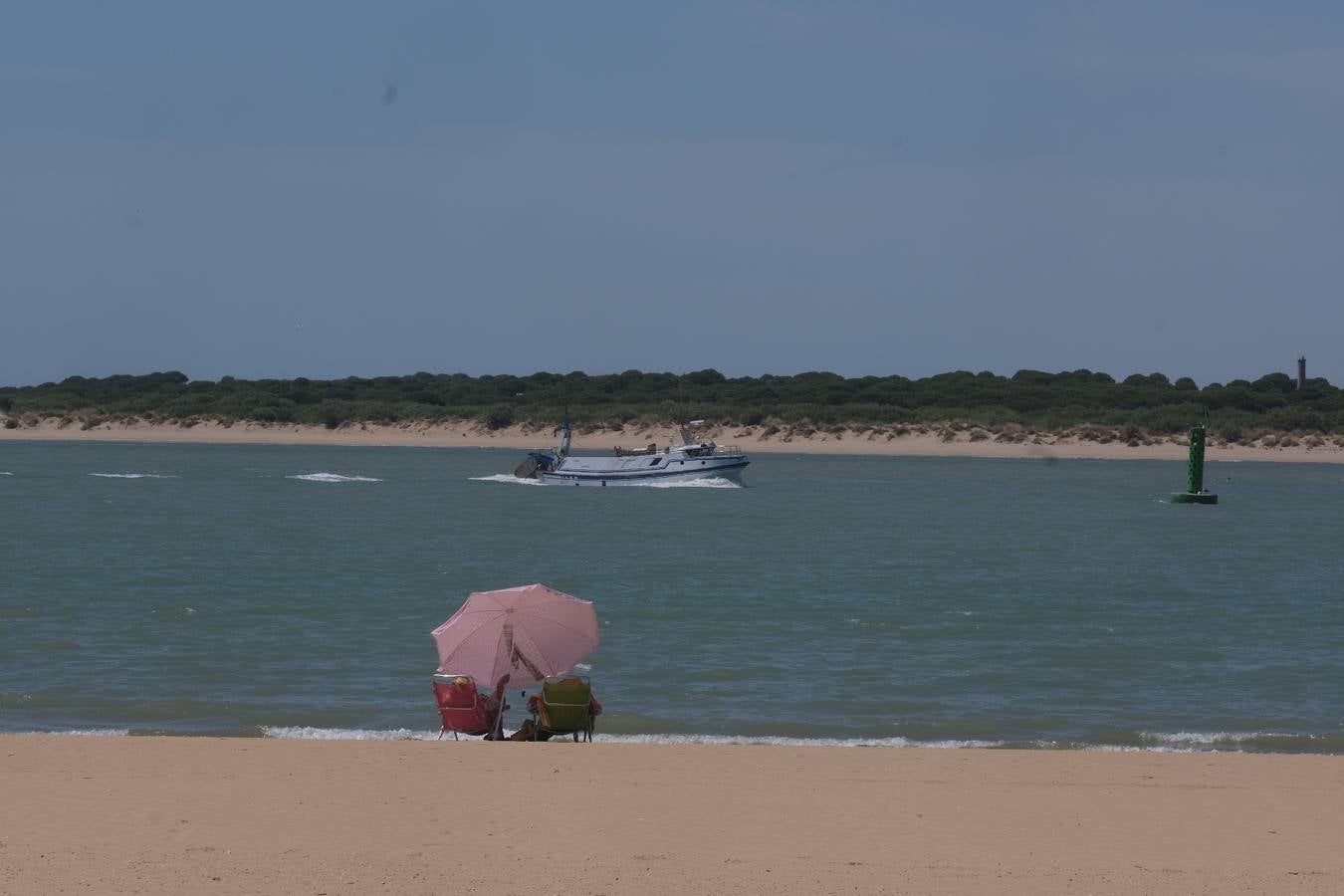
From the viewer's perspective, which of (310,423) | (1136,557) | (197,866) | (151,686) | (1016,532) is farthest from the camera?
(310,423)

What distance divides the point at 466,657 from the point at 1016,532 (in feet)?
117

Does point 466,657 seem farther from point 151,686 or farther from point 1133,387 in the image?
point 1133,387

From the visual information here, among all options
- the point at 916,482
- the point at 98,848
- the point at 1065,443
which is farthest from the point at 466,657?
the point at 1065,443

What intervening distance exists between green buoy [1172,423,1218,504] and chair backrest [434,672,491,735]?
5156 cm

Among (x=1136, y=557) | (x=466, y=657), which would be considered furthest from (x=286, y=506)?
(x=466, y=657)

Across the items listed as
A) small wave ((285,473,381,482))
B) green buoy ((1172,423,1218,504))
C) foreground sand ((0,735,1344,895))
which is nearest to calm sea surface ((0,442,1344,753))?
green buoy ((1172,423,1218,504))

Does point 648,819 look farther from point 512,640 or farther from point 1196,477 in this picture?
point 1196,477

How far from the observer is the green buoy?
209ft

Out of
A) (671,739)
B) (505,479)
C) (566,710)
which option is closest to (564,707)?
(566,710)

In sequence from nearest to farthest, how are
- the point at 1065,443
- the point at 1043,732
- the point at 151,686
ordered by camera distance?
the point at 1043,732 → the point at 151,686 → the point at 1065,443

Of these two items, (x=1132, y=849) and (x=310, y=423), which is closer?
(x=1132, y=849)

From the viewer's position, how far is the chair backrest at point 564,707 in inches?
619

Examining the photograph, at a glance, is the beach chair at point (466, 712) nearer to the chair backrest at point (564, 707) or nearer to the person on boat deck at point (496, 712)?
the person on boat deck at point (496, 712)

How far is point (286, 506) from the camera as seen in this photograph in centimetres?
5916
